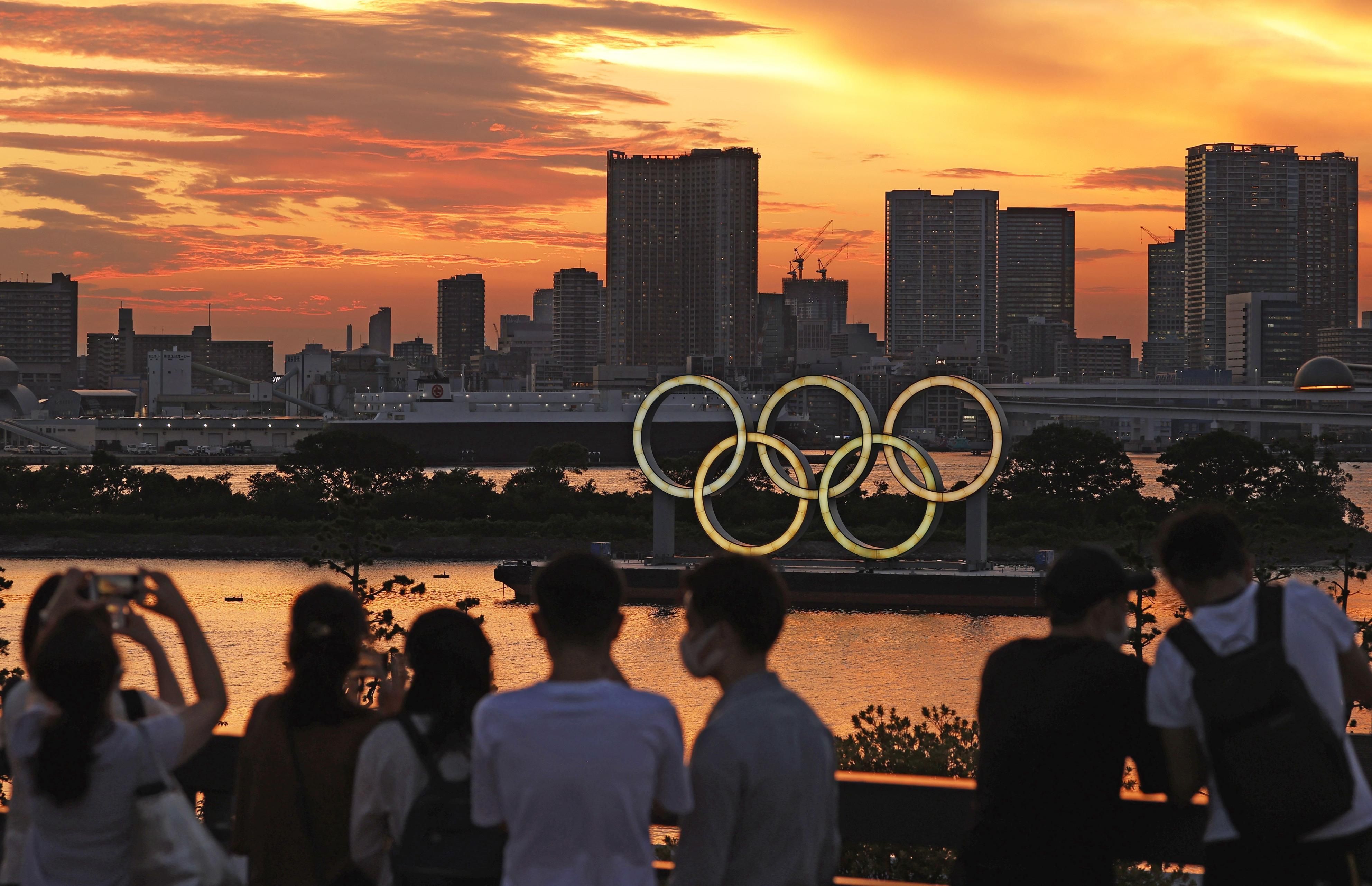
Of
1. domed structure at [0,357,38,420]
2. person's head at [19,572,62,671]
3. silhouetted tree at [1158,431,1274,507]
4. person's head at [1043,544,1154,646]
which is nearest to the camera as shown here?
person's head at [19,572,62,671]

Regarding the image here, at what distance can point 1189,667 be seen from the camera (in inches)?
134

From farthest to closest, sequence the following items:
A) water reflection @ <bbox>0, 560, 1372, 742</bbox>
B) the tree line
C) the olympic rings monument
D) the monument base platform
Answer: the tree line → the monument base platform → the olympic rings monument → water reflection @ <bbox>0, 560, 1372, 742</bbox>

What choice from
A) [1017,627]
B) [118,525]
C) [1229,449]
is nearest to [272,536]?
[118,525]

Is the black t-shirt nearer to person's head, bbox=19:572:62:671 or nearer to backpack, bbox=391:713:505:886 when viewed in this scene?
backpack, bbox=391:713:505:886

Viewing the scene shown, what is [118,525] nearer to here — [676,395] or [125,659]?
[125,659]

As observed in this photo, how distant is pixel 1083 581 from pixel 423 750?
1.73 metres

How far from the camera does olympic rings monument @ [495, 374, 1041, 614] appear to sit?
109 ft

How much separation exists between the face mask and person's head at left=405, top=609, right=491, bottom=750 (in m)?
0.57

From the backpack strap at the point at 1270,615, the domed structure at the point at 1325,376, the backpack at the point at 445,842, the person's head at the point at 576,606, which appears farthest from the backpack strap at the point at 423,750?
the domed structure at the point at 1325,376

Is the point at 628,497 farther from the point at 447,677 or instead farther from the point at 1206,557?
the point at 1206,557

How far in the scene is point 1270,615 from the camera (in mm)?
3428

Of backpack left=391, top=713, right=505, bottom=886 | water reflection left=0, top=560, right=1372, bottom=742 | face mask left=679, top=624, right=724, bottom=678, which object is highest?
face mask left=679, top=624, right=724, bottom=678

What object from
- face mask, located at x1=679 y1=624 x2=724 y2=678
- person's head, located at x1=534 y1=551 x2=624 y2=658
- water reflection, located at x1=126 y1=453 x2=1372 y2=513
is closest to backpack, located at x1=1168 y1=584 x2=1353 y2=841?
face mask, located at x1=679 y1=624 x2=724 y2=678

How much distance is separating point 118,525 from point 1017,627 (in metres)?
40.6
